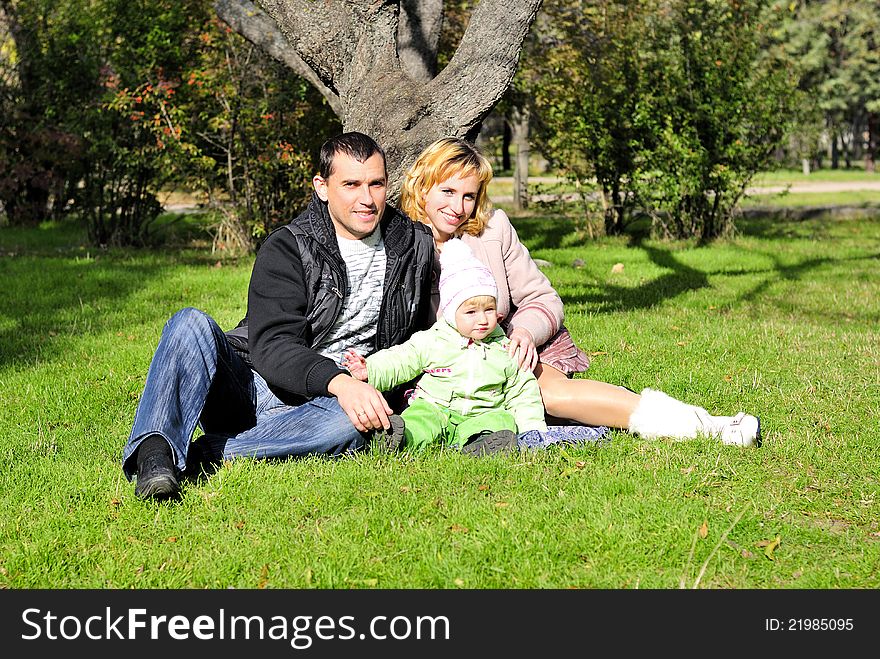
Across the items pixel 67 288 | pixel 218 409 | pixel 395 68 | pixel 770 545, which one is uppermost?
pixel 395 68

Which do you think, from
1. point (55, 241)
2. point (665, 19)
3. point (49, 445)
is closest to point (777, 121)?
point (665, 19)

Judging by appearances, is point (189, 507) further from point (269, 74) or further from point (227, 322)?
point (269, 74)

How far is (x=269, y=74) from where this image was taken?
40.0 ft

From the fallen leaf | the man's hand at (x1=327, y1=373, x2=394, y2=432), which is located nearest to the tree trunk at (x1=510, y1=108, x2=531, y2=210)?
the man's hand at (x1=327, y1=373, x2=394, y2=432)

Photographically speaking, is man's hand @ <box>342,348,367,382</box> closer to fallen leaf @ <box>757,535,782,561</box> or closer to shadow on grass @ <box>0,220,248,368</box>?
fallen leaf @ <box>757,535,782,561</box>

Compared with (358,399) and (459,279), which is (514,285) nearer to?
(459,279)

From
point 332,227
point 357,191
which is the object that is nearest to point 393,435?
point 332,227

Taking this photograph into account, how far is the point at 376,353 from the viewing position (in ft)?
14.7

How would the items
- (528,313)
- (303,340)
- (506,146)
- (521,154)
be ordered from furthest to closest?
(506,146), (521,154), (528,313), (303,340)

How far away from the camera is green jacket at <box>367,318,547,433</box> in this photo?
176 inches

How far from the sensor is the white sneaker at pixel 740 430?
462 centimetres

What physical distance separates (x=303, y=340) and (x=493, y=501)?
1.11 metres

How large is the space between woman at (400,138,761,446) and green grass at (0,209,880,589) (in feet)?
0.47
